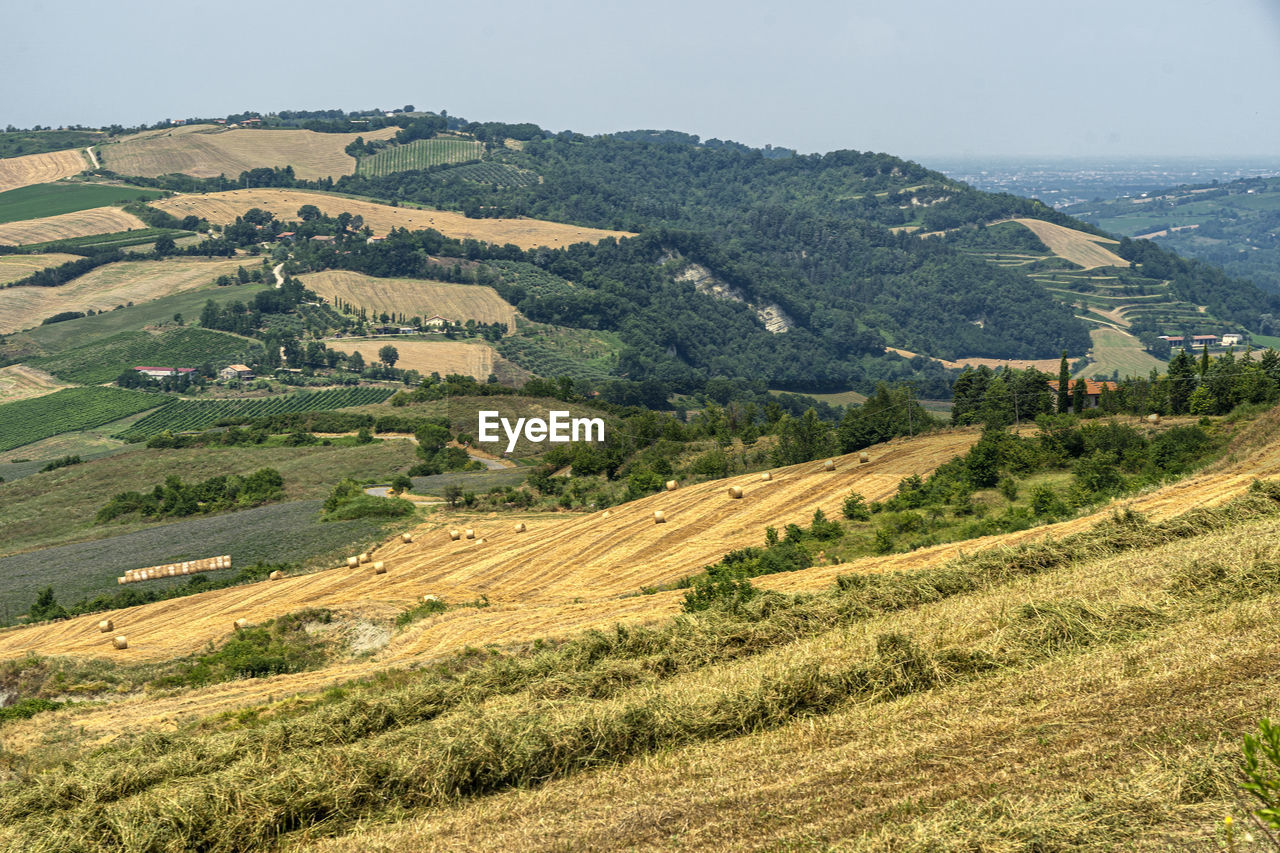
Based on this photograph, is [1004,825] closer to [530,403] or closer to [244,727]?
[244,727]

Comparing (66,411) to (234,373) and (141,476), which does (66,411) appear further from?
(141,476)

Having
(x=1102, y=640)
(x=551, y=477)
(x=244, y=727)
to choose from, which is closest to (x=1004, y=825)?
(x=1102, y=640)

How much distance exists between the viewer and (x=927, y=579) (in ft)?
78.4

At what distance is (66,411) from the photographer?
160125mm

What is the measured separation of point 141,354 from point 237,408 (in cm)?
3865

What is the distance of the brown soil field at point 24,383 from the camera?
16959 centimetres

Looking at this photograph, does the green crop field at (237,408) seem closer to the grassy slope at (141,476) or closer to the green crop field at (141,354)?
the green crop field at (141,354)

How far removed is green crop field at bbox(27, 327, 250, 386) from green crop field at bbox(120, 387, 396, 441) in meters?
14.7
